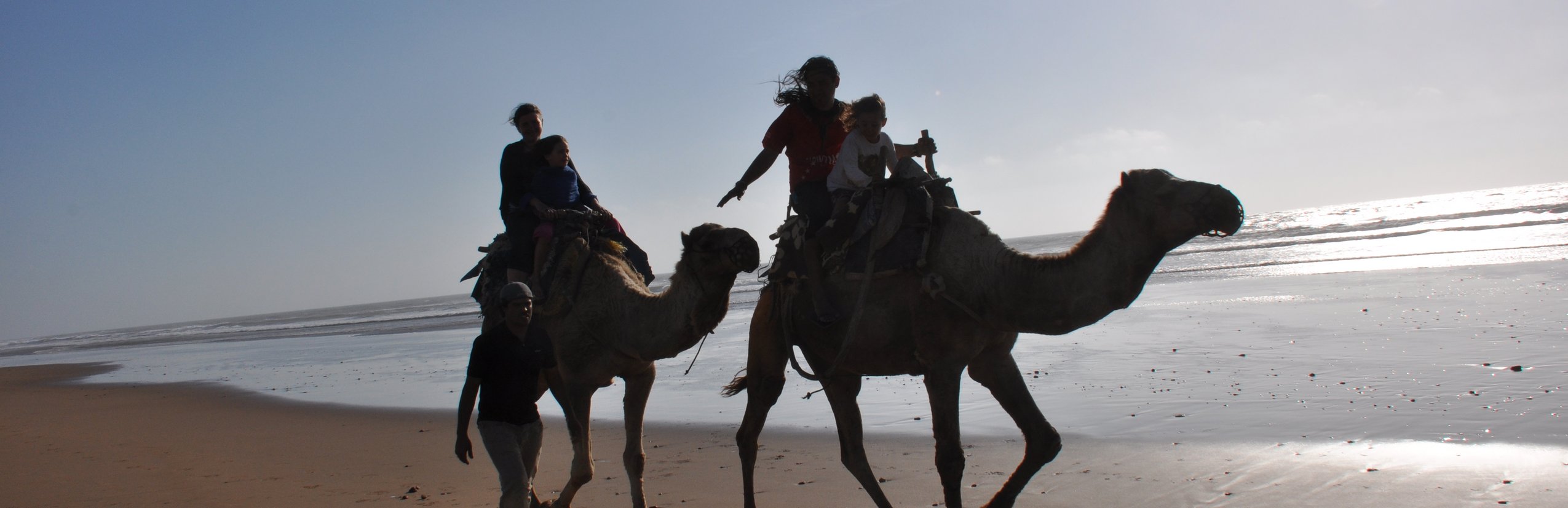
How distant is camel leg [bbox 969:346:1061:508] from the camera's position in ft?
15.4

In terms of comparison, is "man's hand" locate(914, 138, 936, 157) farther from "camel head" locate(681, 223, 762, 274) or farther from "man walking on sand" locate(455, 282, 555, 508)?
"man walking on sand" locate(455, 282, 555, 508)

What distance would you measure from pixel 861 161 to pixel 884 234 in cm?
40

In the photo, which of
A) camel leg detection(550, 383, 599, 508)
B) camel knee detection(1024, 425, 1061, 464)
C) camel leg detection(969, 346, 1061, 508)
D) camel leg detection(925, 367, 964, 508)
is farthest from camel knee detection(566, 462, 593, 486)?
camel knee detection(1024, 425, 1061, 464)

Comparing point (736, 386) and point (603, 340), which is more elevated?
point (603, 340)

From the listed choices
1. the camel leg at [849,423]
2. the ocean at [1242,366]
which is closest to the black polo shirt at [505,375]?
the camel leg at [849,423]

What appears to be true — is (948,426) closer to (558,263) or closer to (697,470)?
(558,263)

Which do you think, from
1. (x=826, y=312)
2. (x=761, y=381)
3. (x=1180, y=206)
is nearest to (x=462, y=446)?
(x=761, y=381)

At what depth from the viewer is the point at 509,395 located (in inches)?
190

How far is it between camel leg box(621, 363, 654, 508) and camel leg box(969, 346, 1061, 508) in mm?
2040

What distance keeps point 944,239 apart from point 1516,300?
47.9ft

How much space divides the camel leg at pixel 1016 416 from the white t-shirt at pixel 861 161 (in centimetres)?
108

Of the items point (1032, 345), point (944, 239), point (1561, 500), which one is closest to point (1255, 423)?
point (1561, 500)

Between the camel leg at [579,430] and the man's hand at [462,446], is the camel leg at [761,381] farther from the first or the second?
the man's hand at [462,446]

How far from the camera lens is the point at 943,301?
4602mm
